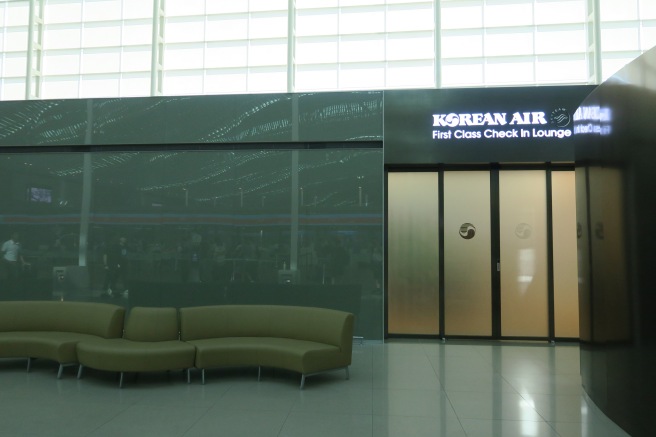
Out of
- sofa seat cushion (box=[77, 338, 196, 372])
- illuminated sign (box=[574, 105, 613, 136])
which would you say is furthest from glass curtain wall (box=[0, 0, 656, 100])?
sofa seat cushion (box=[77, 338, 196, 372])

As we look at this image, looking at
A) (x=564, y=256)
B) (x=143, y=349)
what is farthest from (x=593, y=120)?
(x=143, y=349)

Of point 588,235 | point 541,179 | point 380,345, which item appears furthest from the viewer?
point 541,179

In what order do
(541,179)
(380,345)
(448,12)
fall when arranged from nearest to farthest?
(380,345)
(541,179)
(448,12)

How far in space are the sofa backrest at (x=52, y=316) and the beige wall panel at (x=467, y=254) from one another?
6.02 meters

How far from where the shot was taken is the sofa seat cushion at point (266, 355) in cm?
628

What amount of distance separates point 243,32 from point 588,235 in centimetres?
858

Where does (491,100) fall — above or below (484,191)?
above

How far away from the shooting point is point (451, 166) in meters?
9.88

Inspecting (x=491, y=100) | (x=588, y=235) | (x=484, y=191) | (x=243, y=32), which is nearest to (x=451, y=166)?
(x=484, y=191)

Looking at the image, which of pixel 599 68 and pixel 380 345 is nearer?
pixel 380 345

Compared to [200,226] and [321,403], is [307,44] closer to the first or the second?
[200,226]

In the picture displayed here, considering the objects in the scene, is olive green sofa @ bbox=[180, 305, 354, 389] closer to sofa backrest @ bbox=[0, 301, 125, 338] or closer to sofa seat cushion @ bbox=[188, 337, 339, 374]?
sofa seat cushion @ bbox=[188, 337, 339, 374]

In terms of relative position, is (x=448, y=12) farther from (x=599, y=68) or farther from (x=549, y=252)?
(x=549, y=252)

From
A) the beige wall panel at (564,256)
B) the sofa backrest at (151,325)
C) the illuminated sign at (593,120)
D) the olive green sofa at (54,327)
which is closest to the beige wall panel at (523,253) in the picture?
the beige wall panel at (564,256)
